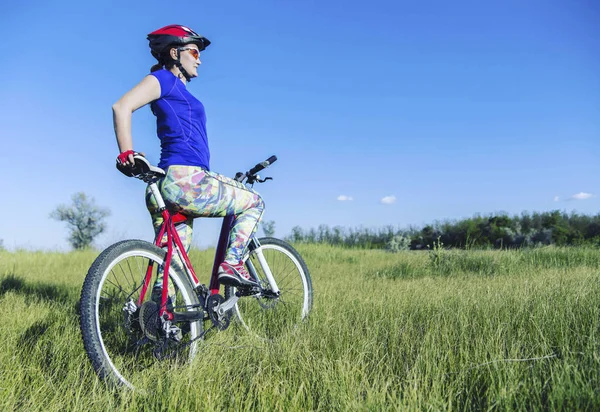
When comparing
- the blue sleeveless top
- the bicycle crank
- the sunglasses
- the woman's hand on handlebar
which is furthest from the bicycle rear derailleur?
the sunglasses

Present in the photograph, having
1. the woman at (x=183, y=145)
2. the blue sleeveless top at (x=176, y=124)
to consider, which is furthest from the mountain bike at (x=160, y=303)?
the blue sleeveless top at (x=176, y=124)

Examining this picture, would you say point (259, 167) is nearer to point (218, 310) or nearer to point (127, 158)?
point (218, 310)

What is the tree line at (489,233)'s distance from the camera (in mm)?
11703

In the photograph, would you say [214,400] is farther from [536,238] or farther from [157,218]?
[536,238]

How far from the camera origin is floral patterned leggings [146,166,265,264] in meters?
2.97

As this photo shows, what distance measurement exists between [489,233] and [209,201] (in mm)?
Result: 11295

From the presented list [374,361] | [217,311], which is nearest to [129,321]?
[217,311]

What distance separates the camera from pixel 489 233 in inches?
501

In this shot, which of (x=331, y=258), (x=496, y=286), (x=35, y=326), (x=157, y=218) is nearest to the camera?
(x=157, y=218)

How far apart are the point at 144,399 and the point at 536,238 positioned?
38.8 ft

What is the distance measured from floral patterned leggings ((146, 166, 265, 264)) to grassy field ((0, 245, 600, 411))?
2.46ft

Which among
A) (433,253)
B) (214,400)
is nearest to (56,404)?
(214,400)

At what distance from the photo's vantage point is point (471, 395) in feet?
7.19

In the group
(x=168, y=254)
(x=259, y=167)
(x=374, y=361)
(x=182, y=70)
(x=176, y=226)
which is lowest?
(x=374, y=361)
